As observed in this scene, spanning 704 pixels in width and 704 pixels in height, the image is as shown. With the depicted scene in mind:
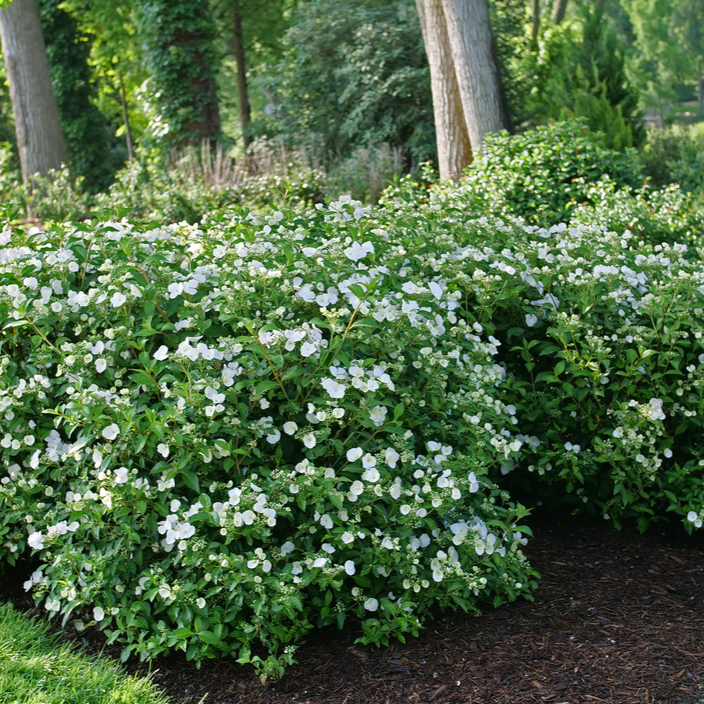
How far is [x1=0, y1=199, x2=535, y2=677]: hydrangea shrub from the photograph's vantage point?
2471 millimetres

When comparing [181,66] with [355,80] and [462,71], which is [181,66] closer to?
[355,80]

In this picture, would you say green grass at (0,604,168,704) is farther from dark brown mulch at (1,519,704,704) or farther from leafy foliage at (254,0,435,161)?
leafy foliage at (254,0,435,161)

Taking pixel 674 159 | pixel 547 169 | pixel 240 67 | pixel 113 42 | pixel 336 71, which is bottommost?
pixel 547 169

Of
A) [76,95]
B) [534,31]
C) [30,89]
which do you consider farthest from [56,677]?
[76,95]

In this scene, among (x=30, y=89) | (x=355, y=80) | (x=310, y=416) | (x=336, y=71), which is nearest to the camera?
(x=310, y=416)

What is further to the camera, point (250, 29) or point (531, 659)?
point (250, 29)

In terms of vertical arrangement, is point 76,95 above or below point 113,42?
below

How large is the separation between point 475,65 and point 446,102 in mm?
551

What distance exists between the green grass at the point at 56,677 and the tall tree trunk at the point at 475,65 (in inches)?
260

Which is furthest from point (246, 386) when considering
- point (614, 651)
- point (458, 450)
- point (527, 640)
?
point (614, 651)

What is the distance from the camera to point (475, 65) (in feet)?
25.7

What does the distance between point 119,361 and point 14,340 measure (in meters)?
0.54

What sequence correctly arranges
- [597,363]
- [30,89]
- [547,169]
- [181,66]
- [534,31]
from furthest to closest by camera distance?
1. [534,31]
2. [181,66]
3. [30,89]
4. [547,169]
5. [597,363]

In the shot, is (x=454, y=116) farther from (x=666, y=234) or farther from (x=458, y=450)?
(x=458, y=450)
